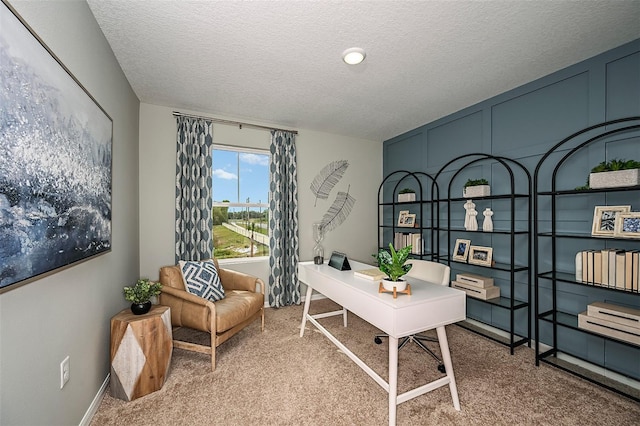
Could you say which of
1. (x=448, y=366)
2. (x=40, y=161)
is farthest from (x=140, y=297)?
(x=448, y=366)

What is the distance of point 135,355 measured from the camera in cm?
188

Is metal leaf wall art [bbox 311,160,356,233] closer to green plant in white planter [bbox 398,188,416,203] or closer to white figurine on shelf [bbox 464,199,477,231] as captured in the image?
green plant in white planter [bbox 398,188,416,203]

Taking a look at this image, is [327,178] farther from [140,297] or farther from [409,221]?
[140,297]

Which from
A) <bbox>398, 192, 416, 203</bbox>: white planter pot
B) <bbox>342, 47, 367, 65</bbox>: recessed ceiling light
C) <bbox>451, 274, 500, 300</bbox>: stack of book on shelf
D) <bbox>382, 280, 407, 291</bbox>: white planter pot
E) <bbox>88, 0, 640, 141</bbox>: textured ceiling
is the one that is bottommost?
<bbox>451, 274, 500, 300</bbox>: stack of book on shelf

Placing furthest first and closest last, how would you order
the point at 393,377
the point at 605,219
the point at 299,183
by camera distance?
the point at 299,183, the point at 605,219, the point at 393,377

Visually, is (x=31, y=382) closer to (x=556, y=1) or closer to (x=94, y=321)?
(x=94, y=321)

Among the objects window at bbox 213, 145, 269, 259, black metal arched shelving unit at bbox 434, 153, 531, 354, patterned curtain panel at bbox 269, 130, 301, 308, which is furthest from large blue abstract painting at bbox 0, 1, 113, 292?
black metal arched shelving unit at bbox 434, 153, 531, 354

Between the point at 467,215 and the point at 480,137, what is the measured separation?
3.09 feet

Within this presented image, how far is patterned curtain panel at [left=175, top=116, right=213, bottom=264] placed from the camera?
3.23m

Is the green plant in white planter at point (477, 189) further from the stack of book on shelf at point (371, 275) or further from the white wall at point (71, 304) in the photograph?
the white wall at point (71, 304)

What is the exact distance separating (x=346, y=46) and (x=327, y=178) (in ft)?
7.55

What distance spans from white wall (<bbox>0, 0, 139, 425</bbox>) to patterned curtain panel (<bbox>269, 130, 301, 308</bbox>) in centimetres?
172

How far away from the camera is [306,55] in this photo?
7.23ft

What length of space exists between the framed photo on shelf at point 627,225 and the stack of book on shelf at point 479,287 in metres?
1.11
